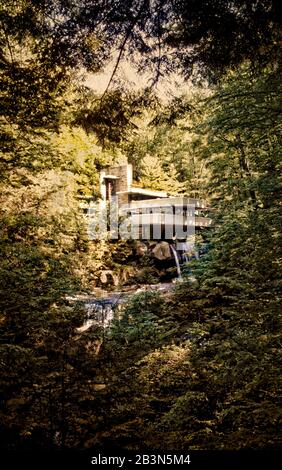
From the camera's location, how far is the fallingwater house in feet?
50.5

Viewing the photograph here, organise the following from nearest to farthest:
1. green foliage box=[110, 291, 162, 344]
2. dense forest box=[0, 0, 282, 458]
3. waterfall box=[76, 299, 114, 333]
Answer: dense forest box=[0, 0, 282, 458] < waterfall box=[76, 299, 114, 333] < green foliage box=[110, 291, 162, 344]

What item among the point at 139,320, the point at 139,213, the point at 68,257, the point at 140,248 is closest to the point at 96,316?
the point at 68,257

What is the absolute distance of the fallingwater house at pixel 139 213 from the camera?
15383 millimetres

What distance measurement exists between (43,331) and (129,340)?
12.8 ft

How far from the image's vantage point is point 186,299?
1133 centimetres

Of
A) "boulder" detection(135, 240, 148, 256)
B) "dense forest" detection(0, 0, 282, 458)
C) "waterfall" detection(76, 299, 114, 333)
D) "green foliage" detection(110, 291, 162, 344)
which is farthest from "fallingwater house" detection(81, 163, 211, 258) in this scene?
"dense forest" detection(0, 0, 282, 458)

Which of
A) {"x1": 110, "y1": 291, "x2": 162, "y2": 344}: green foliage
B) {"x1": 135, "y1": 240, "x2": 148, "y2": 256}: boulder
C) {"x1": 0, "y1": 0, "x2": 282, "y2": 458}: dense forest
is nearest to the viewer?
{"x1": 0, "y1": 0, "x2": 282, "y2": 458}: dense forest

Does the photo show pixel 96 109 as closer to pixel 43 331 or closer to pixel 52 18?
pixel 52 18

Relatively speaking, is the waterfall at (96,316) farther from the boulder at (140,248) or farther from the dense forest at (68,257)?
the boulder at (140,248)

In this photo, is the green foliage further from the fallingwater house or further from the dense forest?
the fallingwater house

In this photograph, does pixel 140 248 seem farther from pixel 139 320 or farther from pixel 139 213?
pixel 139 320

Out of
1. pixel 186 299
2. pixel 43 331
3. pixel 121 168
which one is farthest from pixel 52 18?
pixel 121 168

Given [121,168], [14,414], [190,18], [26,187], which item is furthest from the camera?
[121,168]

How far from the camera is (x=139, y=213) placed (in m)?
21.0
